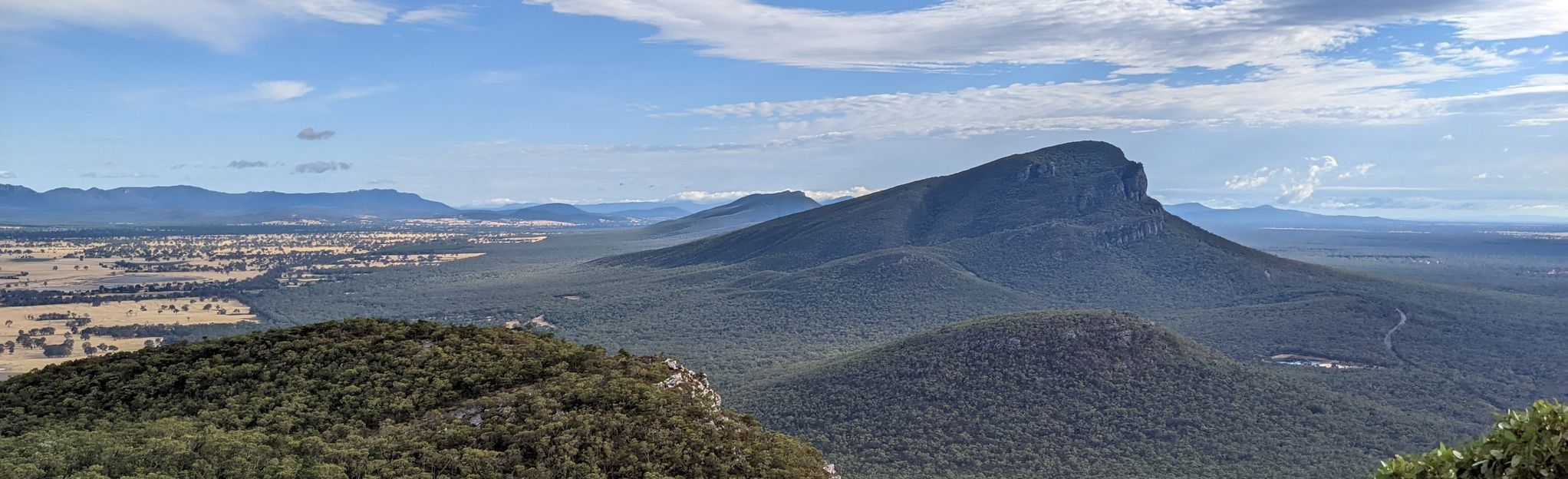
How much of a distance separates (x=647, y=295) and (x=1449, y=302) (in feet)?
482

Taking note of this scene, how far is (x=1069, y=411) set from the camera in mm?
79062

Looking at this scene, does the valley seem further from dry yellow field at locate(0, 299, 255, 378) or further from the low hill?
dry yellow field at locate(0, 299, 255, 378)

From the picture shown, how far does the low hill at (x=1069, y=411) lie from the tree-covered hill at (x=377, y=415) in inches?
1360

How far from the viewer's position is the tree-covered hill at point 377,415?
1059 inches

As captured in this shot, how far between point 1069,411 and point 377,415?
63261mm

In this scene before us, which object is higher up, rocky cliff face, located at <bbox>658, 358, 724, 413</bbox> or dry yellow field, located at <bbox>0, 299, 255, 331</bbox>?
rocky cliff face, located at <bbox>658, 358, 724, 413</bbox>

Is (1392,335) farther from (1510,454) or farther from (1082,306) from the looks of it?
(1510,454)

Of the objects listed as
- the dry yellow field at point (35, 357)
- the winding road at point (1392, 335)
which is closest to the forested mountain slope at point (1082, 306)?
the winding road at point (1392, 335)

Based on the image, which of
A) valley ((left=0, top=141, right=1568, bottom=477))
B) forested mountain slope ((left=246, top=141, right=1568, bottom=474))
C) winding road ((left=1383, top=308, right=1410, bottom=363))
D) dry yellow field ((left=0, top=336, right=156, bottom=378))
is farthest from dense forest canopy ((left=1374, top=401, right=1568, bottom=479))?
winding road ((left=1383, top=308, right=1410, bottom=363))

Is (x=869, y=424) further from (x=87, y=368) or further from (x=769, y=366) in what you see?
(x=87, y=368)

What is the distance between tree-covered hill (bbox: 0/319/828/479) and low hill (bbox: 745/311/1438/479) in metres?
34.5

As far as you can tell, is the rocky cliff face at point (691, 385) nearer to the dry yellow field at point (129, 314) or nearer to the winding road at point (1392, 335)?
the winding road at point (1392, 335)

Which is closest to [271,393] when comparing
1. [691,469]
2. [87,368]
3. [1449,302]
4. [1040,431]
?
[87,368]

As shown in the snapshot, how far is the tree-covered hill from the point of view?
26.9 meters
